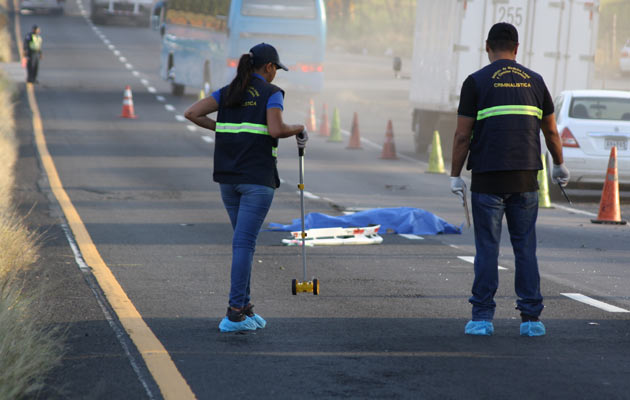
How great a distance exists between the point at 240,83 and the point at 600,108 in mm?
11226

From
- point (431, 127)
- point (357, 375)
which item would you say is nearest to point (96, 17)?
point (431, 127)

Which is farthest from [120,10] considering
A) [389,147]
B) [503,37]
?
[503,37]

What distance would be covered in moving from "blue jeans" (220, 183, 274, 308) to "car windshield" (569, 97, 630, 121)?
10.8m

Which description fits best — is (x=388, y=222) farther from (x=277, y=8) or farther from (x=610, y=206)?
(x=277, y=8)

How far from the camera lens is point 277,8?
31250mm

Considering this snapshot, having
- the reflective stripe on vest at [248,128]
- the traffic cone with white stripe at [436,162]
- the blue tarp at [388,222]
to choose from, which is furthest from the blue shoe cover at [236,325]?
the traffic cone with white stripe at [436,162]

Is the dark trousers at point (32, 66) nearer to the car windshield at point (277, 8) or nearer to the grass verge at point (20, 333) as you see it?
the car windshield at point (277, 8)

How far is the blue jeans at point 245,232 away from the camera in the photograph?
765cm

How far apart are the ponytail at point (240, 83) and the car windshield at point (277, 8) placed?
23.9 m

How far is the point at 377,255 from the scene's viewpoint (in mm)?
11883

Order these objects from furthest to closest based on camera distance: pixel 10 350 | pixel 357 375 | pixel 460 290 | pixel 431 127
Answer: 1. pixel 431 127
2. pixel 460 290
3. pixel 357 375
4. pixel 10 350

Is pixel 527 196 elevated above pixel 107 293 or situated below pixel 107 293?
above

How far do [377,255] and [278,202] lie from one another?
5043 millimetres

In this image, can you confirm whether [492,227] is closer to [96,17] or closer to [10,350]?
[10,350]
